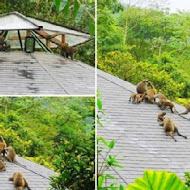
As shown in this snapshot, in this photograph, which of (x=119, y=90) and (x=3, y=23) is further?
(x=119, y=90)

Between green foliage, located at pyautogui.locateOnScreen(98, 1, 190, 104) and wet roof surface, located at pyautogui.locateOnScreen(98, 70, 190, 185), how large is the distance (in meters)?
0.87

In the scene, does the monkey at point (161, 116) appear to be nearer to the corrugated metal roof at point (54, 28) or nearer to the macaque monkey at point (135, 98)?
the macaque monkey at point (135, 98)

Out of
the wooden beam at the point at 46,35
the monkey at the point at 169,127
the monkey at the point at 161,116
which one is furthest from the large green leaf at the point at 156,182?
the monkey at the point at 161,116

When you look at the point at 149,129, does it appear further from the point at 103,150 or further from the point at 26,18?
the point at 26,18

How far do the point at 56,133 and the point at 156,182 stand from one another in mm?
1056

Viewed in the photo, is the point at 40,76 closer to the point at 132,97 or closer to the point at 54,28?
the point at 54,28

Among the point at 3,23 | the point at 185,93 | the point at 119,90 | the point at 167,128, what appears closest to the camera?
the point at 3,23

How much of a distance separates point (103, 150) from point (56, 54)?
0.99 meters

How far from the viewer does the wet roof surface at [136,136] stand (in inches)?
165

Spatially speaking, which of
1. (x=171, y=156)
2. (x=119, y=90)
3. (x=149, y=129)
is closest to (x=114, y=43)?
(x=119, y=90)

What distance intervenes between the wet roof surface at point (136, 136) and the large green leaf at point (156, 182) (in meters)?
1.34

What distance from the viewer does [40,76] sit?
3.37m

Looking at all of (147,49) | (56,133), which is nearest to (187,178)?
(56,133)

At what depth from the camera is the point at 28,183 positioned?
3455 millimetres
